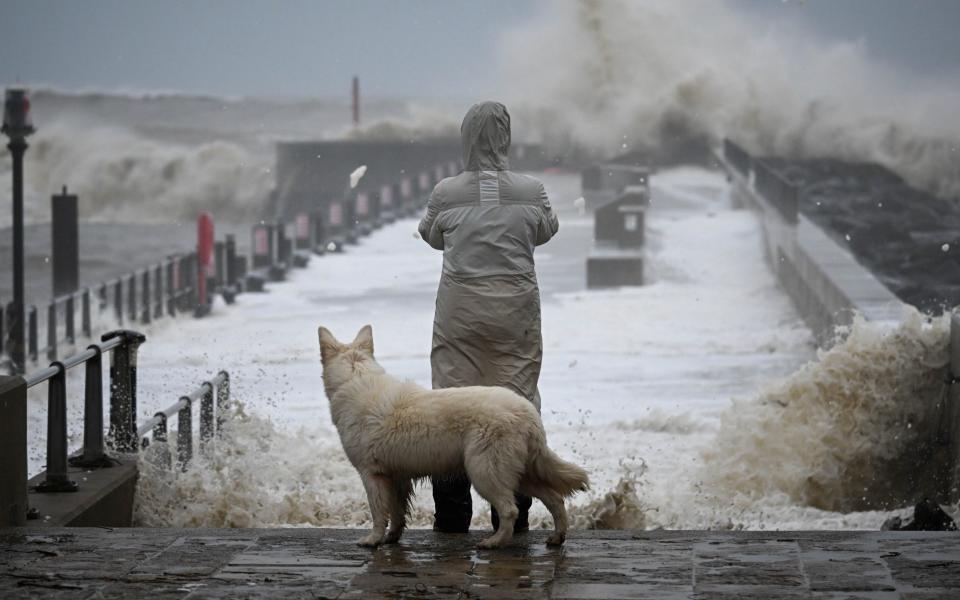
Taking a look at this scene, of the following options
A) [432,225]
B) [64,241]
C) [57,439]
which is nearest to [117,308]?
[64,241]

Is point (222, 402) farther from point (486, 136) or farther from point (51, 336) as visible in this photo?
point (51, 336)

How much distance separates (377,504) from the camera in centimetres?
561

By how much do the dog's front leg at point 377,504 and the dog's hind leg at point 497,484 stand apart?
350 millimetres

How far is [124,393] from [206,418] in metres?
1.63

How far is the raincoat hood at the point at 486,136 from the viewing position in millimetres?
5816

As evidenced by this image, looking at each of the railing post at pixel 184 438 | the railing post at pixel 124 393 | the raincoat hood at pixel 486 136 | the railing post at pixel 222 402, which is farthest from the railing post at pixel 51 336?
the raincoat hood at pixel 486 136

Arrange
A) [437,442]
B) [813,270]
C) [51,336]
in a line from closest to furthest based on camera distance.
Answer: [437,442]
[813,270]
[51,336]

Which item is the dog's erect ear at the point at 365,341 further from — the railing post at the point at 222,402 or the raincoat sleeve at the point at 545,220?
the railing post at the point at 222,402

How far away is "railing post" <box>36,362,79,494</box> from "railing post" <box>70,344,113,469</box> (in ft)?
1.43

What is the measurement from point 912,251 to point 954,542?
38894 millimetres

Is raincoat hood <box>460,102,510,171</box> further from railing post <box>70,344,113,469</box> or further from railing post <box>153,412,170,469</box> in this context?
railing post <box>153,412,170,469</box>

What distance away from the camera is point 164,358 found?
20.9 meters

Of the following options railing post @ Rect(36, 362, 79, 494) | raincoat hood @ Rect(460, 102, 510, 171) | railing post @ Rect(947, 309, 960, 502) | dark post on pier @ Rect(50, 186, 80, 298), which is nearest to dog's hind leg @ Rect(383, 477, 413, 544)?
raincoat hood @ Rect(460, 102, 510, 171)

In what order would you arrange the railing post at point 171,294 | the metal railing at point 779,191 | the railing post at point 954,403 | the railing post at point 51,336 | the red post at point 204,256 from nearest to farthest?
the railing post at point 954,403, the railing post at point 51,336, the metal railing at point 779,191, the railing post at point 171,294, the red post at point 204,256
